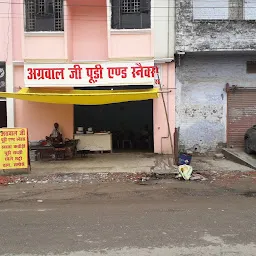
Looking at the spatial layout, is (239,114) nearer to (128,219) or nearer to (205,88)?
(205,88)

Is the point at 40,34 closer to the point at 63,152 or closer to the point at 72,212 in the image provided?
the point at 63,152

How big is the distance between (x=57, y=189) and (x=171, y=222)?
12.6 feet

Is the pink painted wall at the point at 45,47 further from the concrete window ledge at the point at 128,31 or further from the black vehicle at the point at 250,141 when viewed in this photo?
the black vehicle at the point at 250,141

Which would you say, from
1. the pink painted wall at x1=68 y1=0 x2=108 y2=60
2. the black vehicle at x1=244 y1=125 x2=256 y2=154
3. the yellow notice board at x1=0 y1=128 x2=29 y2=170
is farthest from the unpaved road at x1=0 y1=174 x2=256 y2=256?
the pink painted wall at x1=68 y1=0 x2=108 y2=60

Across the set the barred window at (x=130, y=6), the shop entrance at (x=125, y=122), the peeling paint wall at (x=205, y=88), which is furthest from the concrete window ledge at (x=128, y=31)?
the shop entrance at (x=125, y=122)

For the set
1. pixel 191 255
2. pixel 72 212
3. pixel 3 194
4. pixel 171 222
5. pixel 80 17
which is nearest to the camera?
pixel 191 255

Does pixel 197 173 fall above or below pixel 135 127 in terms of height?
below

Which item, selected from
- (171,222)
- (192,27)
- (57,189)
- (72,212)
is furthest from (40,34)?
(171,222)

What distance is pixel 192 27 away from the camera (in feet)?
44.4

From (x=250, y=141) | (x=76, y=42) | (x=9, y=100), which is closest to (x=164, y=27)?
(x=76, y=42)

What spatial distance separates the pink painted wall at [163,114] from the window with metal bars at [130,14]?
1932 millimetres

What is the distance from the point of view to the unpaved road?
187 inches

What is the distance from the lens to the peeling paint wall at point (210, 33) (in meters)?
13.4

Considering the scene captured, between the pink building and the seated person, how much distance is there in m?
0.32
